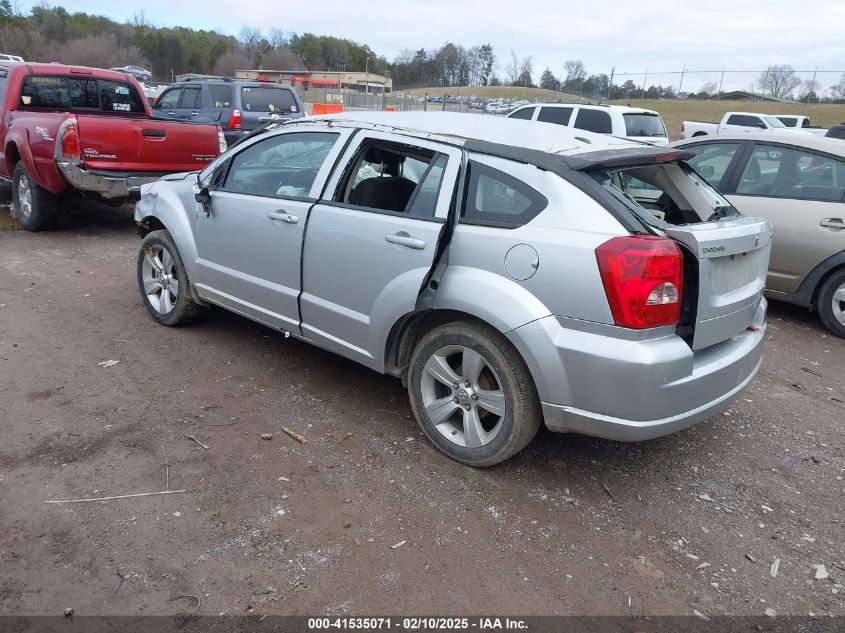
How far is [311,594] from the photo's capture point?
2580 millimetres

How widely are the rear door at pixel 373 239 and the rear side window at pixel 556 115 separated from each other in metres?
11.4

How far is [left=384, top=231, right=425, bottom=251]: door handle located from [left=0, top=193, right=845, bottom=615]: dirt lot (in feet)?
3.65

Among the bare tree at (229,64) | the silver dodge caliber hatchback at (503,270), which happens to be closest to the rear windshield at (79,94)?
the silver dodge caliber hatchback at (503,270)

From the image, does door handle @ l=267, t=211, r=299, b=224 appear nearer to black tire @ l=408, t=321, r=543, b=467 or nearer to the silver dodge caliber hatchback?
the silver dodge caliber hatchback

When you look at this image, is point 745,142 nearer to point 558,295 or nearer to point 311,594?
point 558,295

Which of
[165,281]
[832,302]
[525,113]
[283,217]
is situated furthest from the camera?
[525,113]

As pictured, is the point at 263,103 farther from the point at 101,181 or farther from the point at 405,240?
the point at 405,240

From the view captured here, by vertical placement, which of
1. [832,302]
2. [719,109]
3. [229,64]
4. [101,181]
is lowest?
[832,302]

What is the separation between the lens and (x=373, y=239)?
3.61 meters

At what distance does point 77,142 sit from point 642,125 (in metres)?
11.5

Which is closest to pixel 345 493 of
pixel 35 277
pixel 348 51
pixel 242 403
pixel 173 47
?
pixel 242 403

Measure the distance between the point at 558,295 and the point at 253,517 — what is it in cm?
170

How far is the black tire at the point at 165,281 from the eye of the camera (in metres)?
5.05

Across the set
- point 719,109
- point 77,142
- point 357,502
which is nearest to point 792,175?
point 357,502
